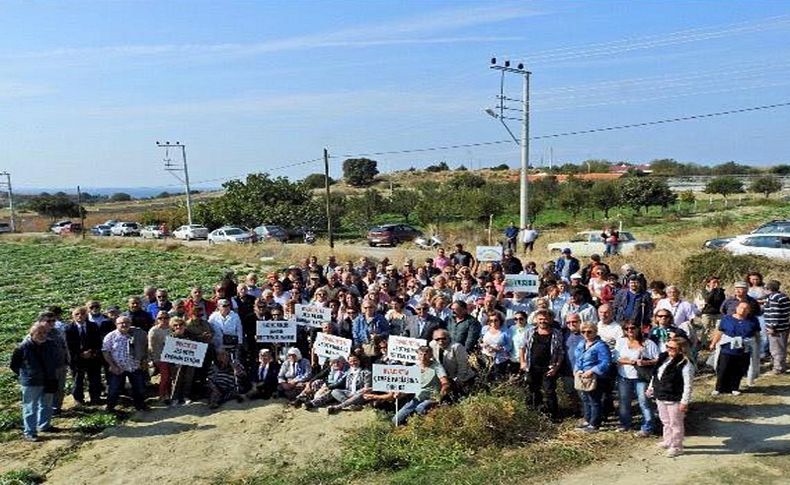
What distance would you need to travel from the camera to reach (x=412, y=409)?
34.7ft

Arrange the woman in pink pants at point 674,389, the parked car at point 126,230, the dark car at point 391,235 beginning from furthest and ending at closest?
1. the parked car at point 126,230
2. the dark car at point 391,235
3. the woman in pink pants at point 674,389

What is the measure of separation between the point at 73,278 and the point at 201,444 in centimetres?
2571

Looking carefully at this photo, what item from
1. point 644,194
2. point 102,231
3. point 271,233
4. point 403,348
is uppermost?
point 644,194

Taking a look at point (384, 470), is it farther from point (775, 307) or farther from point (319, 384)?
point (775, 307)

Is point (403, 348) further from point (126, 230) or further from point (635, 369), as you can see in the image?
point (126, 230)

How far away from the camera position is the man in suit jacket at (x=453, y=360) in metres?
10.7

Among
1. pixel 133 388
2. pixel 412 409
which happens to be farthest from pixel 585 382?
pixel 133 388

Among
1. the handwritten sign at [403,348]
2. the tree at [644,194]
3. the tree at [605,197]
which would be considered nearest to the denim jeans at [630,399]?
the handwritten sign at [403,348]

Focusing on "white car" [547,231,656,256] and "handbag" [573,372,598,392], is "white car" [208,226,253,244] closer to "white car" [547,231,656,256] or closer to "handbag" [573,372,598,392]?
"white car" [547,231,656,256]

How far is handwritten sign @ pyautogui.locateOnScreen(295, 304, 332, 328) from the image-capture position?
42.6 ft

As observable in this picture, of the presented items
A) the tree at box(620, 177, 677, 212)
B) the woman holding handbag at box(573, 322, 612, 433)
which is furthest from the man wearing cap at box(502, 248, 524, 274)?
the tree at box(620, 177, 677, 212)

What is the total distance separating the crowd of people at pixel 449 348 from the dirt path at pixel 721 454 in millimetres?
368

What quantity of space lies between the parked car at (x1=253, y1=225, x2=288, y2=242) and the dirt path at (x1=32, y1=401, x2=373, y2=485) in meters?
37.3

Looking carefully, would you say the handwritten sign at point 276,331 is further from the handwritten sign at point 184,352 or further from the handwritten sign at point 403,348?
the handwritten sign at point 403,348
